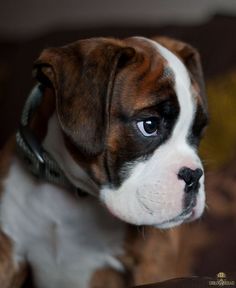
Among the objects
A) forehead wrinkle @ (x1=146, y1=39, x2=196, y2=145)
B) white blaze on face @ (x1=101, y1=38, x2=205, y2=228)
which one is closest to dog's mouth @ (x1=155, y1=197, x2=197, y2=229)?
white blaze on face @ (x1=101, y1=38, x2=205, y2=228)

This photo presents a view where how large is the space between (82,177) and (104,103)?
0.21m

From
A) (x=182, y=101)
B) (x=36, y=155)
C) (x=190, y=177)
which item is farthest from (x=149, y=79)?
(x=36, y=155)

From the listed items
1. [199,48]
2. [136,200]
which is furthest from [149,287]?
[199,48]

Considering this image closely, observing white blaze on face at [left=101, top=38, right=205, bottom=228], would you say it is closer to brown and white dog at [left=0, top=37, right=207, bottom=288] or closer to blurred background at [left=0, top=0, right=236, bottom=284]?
brown and white dog at [left=0, top=37, right=207, bottom=288]

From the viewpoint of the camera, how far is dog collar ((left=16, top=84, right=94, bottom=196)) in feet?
5.16

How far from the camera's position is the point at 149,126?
56.2 inches

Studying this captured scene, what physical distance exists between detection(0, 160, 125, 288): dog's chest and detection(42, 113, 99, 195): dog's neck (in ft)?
0.27

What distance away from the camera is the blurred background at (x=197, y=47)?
1802 mm

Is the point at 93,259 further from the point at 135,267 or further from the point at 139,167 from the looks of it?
the point at 139,167

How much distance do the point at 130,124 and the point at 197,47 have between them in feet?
2.81

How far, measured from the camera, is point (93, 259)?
5.52 feet

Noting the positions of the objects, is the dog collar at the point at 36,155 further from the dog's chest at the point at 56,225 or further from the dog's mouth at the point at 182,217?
the dog's mouth at the point at 182,217

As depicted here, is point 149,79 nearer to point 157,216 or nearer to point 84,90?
point 84,90

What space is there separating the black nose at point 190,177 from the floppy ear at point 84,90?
0.16 meters
